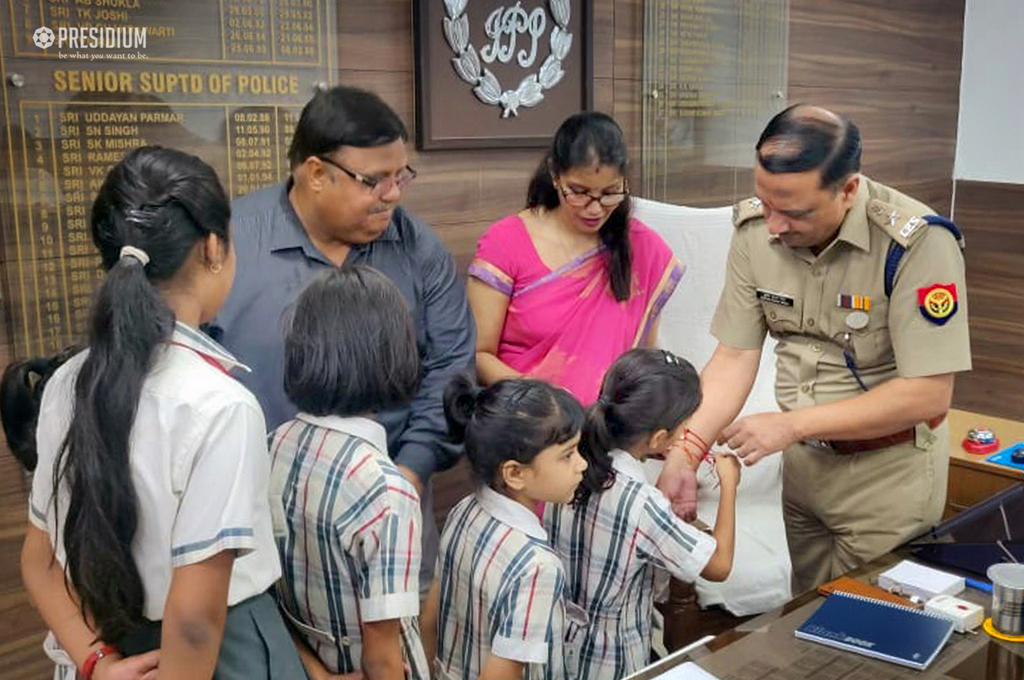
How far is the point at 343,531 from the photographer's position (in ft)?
4.42

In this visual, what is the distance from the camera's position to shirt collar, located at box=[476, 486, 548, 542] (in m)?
1.54

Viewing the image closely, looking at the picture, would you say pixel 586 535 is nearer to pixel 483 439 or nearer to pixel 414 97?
pixel 483 439

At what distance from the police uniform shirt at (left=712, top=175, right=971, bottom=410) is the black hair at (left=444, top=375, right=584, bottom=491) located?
0.56 m

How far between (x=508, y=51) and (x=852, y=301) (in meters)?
1.28

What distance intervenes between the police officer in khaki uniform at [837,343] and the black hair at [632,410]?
0.16 metres

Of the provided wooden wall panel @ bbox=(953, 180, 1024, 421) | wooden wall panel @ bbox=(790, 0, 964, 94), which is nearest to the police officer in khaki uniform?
wooden wall panel @ bbox=(790, 0, 964, 94)

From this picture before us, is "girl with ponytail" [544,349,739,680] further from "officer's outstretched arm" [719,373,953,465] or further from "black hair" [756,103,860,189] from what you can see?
"black hair" [756,103,860,189]

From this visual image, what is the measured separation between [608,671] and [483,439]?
478mm

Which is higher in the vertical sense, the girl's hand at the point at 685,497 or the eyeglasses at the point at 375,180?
the eyeglasses at the point at 375,180

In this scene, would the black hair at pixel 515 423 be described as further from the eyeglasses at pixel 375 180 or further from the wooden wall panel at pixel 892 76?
the wooden wall panel at pixel 892 76

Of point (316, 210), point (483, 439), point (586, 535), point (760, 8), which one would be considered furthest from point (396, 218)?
point (760, 8)

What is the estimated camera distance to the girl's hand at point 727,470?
5.88 ft

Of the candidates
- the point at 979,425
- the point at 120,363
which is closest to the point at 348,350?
the point at 120,363

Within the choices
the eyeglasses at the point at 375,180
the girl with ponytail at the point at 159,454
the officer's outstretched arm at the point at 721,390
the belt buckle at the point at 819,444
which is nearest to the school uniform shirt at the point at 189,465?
the girl with ponytail at the point at 159,454
